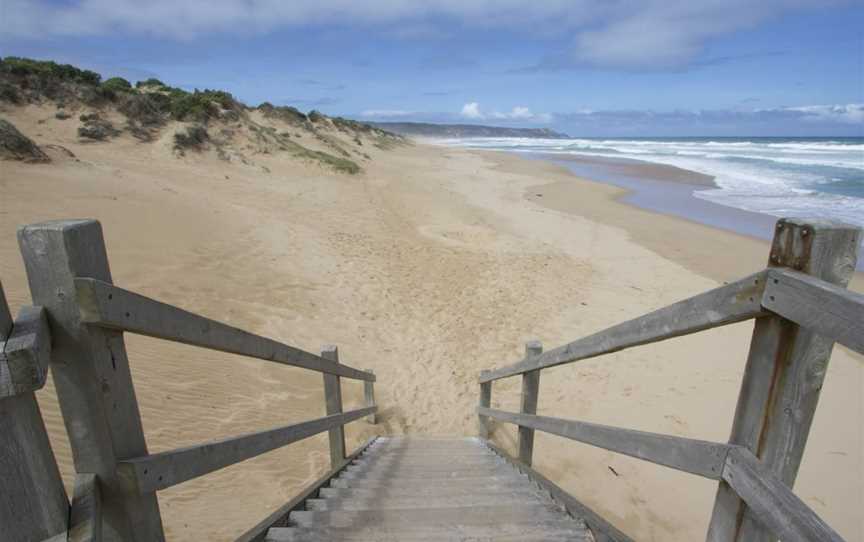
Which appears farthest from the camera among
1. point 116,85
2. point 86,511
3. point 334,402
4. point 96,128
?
point 116,85

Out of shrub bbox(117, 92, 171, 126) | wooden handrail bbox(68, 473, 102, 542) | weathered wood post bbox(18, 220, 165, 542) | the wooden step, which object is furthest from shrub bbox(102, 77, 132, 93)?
wooden handrail bbox(68, 473, 102, 542)

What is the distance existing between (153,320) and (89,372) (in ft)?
0.70

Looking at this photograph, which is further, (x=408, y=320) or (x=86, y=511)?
(x=408, y=320)

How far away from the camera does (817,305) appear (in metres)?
0.98

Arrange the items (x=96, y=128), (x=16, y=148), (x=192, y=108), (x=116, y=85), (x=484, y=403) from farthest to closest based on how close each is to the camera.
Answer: (x=116, y=85) < (x=192, y=108) < (x=96, y=128) < (x=16, y=148) < (x=484, y=403)

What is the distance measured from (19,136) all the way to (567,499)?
50.5ft

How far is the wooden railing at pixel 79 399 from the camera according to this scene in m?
0.90

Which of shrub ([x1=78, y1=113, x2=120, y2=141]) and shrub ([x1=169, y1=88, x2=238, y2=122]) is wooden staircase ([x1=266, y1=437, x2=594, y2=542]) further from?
shrub ([x1=169, y1=88, x2=238, y2=122])

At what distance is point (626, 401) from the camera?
18.2 ft

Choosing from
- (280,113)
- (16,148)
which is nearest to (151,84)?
(280,113)

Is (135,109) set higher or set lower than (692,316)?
higher

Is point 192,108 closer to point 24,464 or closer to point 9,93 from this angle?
point 9,93

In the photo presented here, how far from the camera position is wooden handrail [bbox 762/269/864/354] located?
0.90 meters

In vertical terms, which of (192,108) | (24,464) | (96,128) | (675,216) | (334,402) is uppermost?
(192,108)
